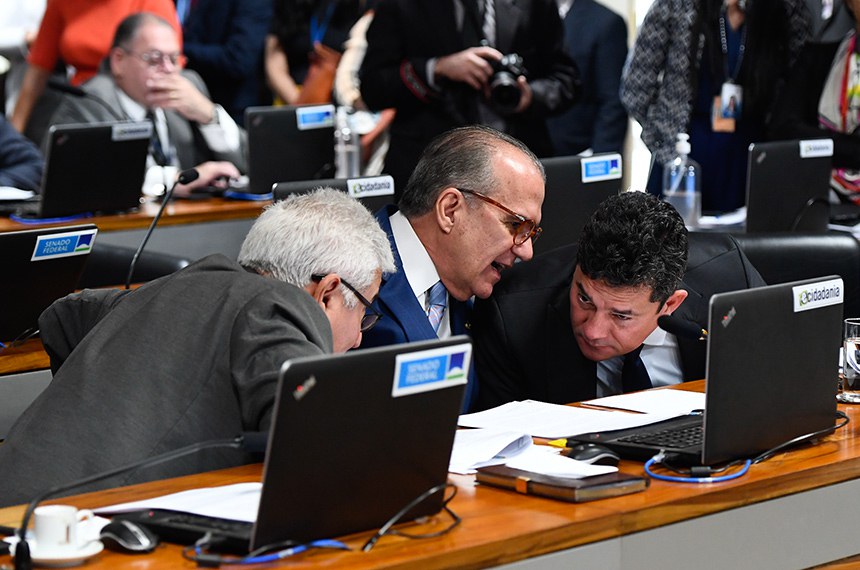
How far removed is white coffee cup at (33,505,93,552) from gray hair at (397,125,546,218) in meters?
1.39

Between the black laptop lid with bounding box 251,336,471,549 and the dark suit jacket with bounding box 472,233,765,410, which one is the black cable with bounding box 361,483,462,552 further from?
the dark suit jacket with bounding box 472,233,765,410

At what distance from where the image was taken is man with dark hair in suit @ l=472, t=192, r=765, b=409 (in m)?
2.50

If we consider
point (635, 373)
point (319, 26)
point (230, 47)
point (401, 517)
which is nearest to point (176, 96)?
point (230, 47)

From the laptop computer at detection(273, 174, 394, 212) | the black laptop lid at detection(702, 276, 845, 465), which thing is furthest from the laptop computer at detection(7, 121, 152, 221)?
the black laptop lid at detection(702, 276, 845, 465)

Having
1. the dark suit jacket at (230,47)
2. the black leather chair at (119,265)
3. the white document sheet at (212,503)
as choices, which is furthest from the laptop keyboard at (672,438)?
the dark suit jacket at (230,47)

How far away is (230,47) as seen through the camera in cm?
623

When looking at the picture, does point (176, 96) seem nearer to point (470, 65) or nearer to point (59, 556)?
point (470, 65)

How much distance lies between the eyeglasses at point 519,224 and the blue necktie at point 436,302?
181mm

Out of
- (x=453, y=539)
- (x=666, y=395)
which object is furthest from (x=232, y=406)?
(x=666, y=395)

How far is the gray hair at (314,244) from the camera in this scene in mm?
2012

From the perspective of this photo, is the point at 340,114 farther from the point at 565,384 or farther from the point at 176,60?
the point at 565,384

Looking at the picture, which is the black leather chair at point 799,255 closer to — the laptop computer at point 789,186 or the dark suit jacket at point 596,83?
the laptop computer at point 789,186

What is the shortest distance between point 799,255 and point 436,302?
0.98 metres

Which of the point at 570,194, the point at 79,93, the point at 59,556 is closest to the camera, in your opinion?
the point at 59,556
